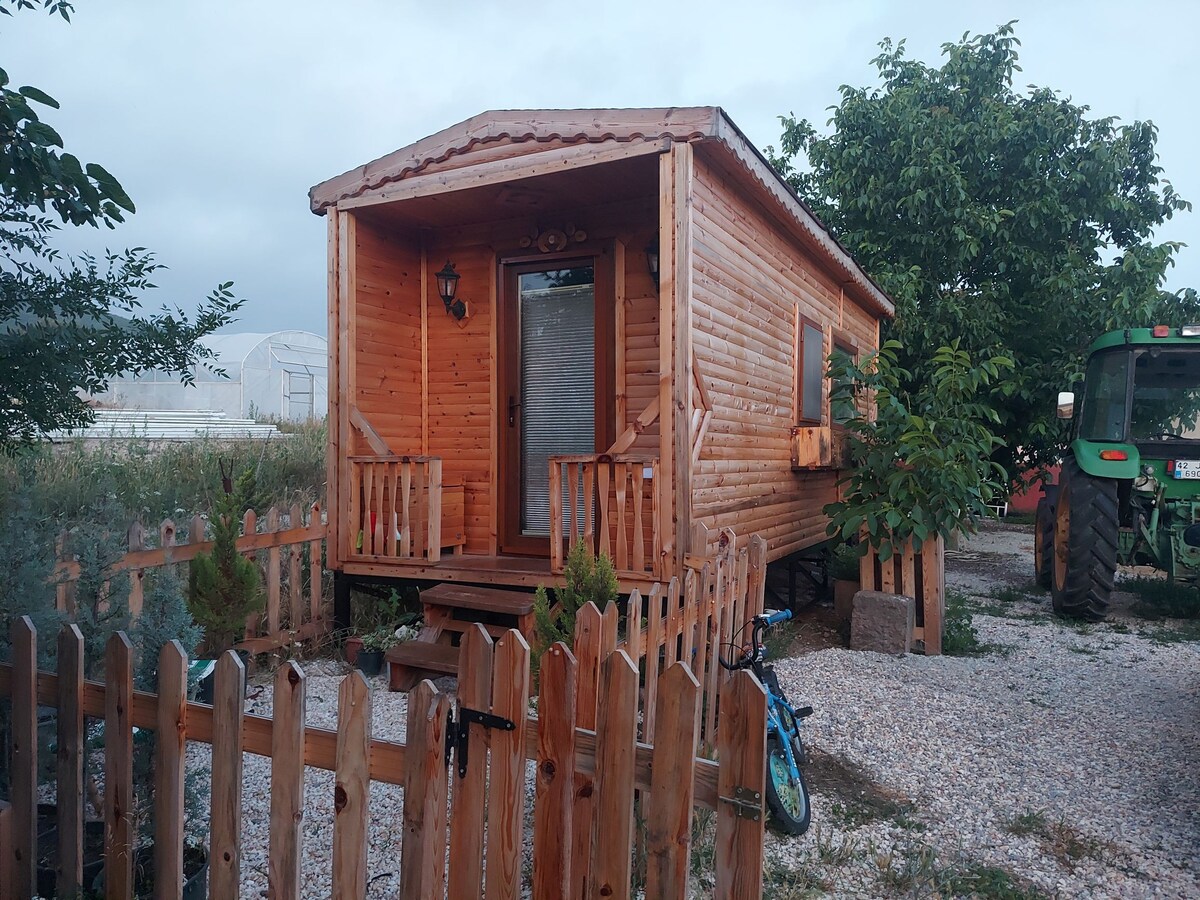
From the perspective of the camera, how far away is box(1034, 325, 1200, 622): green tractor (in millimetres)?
6711

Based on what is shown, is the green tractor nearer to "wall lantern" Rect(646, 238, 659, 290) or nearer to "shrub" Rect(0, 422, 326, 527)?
"wall lantern" Rect(646, 238, 659, 290)

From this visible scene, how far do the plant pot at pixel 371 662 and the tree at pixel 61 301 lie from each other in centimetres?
221

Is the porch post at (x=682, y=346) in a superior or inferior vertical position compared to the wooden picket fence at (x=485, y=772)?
superior

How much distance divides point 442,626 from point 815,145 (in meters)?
12.8

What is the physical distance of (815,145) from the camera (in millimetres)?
14914

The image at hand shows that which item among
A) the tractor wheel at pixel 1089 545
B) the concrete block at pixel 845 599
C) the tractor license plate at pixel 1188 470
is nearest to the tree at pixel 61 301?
the concrete block at pixel 845 599

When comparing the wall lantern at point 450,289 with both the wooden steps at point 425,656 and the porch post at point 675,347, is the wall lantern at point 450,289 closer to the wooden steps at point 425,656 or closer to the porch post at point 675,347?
the porch post at point 675,347

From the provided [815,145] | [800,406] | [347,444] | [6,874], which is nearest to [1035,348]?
[815,145]

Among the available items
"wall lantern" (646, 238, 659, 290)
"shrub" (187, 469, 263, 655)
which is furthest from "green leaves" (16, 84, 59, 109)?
"wall lantern" (646, 238, 659, 290)

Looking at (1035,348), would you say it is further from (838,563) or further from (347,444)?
(347,444)

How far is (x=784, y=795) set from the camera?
120 inches

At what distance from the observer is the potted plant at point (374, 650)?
5453 millimetres

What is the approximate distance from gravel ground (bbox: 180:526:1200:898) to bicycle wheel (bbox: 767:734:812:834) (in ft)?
0.21

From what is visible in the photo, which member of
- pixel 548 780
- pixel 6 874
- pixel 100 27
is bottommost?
pixel 6 874
